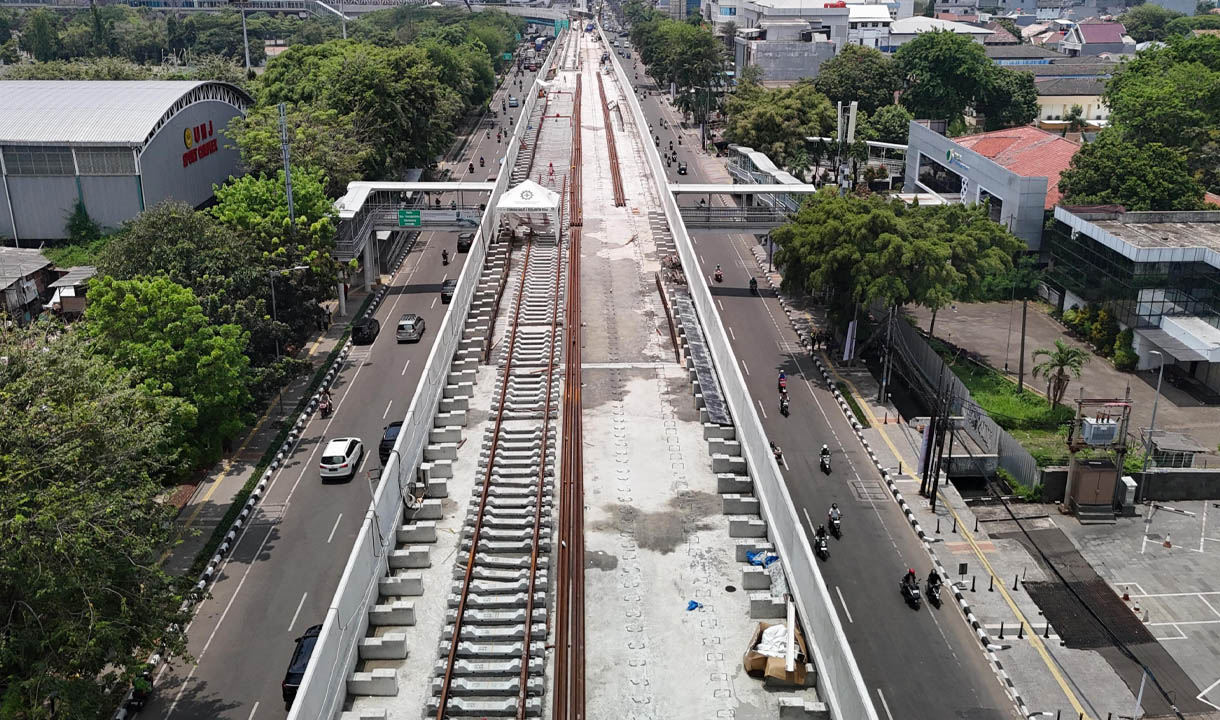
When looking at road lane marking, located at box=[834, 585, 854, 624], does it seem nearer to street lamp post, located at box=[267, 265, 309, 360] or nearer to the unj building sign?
street lamp post, located at box=[267, 265, 309, 360]

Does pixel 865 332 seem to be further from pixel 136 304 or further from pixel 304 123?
pixel 304 123

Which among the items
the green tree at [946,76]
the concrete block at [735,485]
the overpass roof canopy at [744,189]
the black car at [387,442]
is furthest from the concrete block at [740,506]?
the green tree at [946,76]

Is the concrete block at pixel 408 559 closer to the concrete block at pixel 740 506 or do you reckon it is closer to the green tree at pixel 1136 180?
the concrete block at pixel 740 506

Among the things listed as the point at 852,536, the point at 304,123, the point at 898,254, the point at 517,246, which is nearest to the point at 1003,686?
the point at 852,536

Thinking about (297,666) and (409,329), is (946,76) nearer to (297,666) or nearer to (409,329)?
(409,329)

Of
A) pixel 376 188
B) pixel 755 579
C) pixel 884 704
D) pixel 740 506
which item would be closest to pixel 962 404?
pixel 884 704

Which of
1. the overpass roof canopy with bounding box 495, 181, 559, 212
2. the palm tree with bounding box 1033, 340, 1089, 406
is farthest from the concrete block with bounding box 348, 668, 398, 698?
the palm tree with bounding box 1033, 340, 1089, 406

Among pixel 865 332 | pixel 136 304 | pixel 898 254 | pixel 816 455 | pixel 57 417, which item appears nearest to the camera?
pixel 57 417
